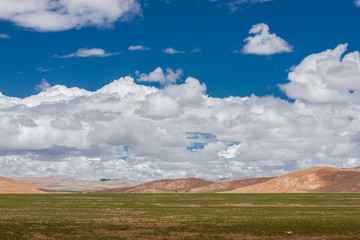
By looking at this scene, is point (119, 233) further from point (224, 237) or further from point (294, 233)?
point (294, 233)

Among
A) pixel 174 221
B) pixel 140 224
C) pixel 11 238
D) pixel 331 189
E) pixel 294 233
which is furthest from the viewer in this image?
pixel 331 189

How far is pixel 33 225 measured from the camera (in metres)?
41.6

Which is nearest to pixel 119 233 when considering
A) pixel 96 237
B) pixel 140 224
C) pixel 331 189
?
pixel 96 237

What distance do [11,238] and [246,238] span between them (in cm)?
1848

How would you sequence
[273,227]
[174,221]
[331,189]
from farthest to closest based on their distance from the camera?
[331,189] → [174,221] → [273,227]

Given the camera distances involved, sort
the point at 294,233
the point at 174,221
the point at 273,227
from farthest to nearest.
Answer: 1. the point at 174,221
2. the point at 273,227
3. the point at 294,233

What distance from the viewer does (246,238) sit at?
34938 millimetres

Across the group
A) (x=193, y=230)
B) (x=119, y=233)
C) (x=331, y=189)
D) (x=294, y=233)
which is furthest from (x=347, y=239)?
(x=331, y=189)

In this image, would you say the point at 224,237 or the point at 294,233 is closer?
the point at 224,237

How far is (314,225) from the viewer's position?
4297 cm

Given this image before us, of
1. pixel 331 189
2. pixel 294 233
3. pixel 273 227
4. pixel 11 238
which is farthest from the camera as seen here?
pixel 331 189

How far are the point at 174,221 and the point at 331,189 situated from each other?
543 feet

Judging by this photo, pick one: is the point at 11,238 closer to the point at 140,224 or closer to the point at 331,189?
the point at 140,224

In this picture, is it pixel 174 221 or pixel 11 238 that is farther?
pixel 174 221
